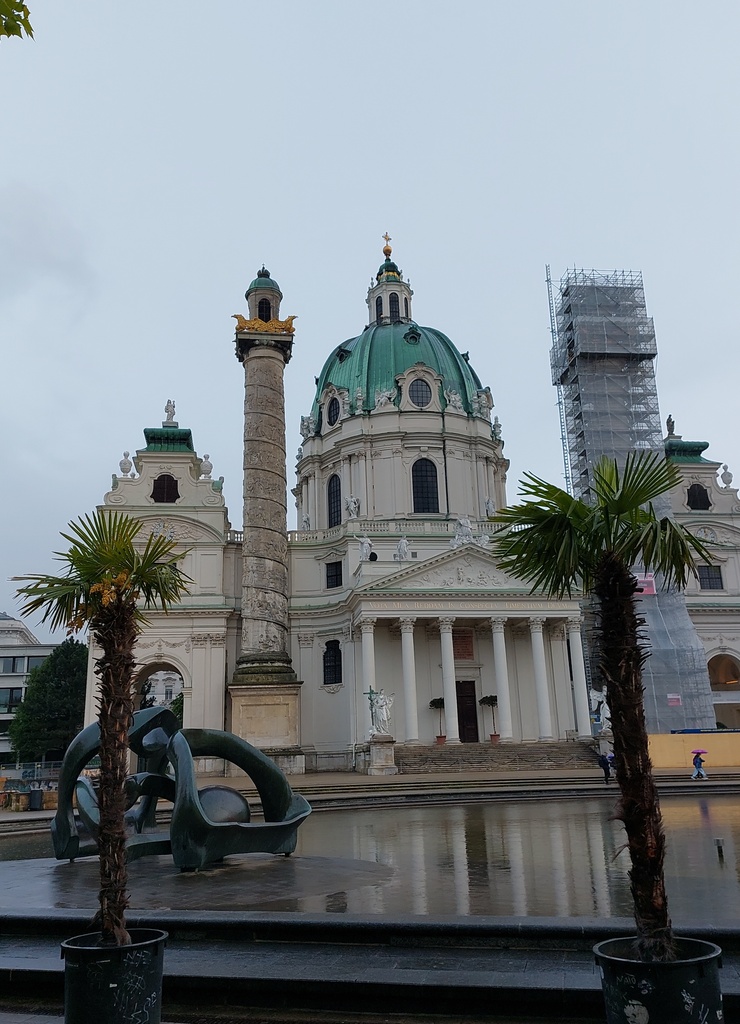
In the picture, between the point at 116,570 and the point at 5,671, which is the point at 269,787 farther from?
the point at 5,671

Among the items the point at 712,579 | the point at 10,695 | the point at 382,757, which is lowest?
the point at 382,757

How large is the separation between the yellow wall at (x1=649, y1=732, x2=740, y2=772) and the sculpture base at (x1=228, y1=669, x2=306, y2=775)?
588 inches

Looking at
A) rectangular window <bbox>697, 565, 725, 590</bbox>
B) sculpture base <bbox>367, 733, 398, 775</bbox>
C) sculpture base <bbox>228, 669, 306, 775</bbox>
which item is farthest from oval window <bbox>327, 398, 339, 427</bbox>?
rectangular window <bbox>697, 565, 725, 590</bbox>

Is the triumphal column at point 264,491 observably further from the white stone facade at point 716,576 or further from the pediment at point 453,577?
the white stone facade at point 716,576

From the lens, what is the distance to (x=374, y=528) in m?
49.2

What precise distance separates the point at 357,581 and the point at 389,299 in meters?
25.0

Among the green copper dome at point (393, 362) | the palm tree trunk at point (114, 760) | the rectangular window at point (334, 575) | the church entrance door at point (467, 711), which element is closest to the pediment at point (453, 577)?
the church entrance door at point (467, 711)

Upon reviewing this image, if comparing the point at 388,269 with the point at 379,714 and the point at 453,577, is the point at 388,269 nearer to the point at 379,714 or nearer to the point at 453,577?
the point at 453,577

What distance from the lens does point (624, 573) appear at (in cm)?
604

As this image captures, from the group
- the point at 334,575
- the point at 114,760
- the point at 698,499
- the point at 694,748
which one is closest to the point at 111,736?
the point at 114,760

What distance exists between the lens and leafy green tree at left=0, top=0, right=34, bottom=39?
16.7 ft

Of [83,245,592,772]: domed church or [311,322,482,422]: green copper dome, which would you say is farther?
[311,322,482,422]: green copper dome

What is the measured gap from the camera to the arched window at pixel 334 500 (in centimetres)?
5428

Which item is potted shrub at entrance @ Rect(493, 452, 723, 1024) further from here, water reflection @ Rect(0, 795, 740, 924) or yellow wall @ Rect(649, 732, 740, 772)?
yellow wall @ Rect(649, 732, 740, 772)
